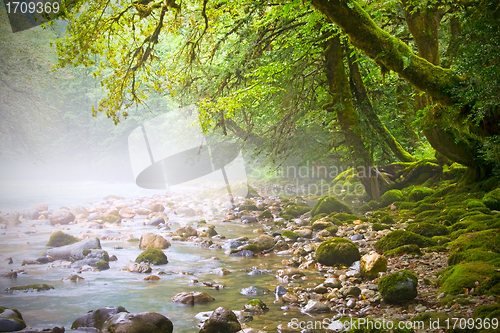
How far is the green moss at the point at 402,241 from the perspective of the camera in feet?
20.0

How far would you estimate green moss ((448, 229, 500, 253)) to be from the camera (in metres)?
4.61

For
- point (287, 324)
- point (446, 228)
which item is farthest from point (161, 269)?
point (446, 228)

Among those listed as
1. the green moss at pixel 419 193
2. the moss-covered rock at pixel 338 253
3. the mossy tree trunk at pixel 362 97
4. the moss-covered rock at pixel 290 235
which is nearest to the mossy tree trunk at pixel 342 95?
the mossy tree trunk at pixel 362 97

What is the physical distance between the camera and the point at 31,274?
6262 millimetres

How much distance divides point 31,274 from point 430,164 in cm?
1121

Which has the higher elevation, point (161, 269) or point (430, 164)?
point (430, 164)

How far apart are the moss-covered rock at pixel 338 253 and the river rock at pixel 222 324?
282cm

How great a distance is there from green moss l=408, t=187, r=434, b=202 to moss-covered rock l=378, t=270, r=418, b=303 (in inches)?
264

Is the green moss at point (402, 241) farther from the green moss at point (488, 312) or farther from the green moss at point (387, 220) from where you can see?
the green moss at point (488, 312)

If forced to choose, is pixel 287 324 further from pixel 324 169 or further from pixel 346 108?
pixel 324 169

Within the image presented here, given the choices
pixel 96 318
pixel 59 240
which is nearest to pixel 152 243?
pixel 59 240

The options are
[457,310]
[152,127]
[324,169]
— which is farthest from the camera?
[152,127]

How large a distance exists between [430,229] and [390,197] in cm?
457

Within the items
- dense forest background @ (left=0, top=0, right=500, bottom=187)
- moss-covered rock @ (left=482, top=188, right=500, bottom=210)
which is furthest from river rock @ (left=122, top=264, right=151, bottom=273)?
moss-covered rock @ (left=482, top=188, right=500, bottom=210)
